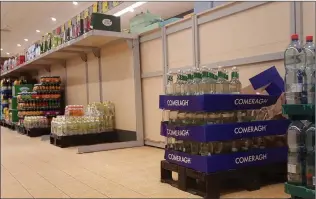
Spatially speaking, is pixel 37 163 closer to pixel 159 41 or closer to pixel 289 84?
pixel 159 41

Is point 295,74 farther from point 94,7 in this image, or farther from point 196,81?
point 94,7

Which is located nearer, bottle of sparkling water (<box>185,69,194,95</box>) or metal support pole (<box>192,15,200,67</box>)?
bottle of sparkling water (<box>185,69,194,95</box>)

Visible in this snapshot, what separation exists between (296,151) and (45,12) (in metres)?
9.51

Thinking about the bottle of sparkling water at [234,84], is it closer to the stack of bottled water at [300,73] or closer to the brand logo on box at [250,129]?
the brand logo on box at [250,129]

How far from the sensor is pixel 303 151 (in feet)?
6.30

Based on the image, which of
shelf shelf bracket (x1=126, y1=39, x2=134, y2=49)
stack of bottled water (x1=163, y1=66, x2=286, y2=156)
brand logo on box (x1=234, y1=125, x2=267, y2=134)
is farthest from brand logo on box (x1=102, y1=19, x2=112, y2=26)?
brand logo on box (x1=234, y1=125, x2=267, y2=134)

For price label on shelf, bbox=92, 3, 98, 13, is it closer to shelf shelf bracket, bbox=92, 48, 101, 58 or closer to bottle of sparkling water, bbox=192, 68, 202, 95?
shelf shelf bracket, bbox=92, 48, 101, 58

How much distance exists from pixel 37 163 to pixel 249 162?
2486 millimetres

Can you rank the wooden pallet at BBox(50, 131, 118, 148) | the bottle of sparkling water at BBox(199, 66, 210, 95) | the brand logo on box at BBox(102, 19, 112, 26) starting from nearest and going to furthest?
the bottle of sparkling water at BBox(199, 66, 210, 95)
the brand logo on box at BBox(102, 19, 112, 26)
the wooden pallet at BBox(50, 131, 118, 148)

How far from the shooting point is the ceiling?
360 inches

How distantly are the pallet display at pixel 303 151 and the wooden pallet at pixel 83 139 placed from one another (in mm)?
3937

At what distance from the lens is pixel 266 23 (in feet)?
10.7

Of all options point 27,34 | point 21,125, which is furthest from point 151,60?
point 27,34

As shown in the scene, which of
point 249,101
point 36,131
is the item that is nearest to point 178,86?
point 249,101
